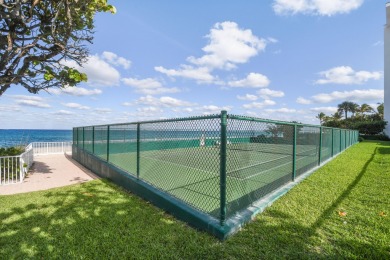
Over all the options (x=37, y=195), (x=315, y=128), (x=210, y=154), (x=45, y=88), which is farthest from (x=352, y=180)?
(x=45, y=88)

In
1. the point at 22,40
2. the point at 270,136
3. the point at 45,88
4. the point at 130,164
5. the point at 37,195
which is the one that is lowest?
the point at 37,195

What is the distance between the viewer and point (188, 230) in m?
3.36

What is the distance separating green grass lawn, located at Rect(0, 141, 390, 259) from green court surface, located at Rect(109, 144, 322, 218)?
42 cm

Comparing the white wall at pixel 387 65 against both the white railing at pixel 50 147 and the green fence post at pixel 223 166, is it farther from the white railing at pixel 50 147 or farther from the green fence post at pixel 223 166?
the white railing at pixel 50 147

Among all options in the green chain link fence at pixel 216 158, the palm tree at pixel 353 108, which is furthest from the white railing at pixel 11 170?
the palm tree at pixel 353 108

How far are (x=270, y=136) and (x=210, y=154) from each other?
183 cm

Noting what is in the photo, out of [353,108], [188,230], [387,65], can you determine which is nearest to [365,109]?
[353,108]

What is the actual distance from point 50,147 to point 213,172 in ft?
57.1

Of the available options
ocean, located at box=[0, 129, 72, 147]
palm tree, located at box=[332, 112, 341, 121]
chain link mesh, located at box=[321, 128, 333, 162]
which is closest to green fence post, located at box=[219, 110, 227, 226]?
chain link mesh, located at box=[321, 128, 333, 162]

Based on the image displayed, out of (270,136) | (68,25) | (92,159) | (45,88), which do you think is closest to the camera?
(270,136)

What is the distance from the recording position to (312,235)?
10.0 feet

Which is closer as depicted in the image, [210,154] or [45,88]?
[210,154]

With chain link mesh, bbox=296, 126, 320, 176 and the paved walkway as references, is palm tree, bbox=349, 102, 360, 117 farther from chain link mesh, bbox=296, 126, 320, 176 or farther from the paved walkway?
the paved walkway

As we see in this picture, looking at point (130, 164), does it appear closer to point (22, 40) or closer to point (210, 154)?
point (210, 154)
